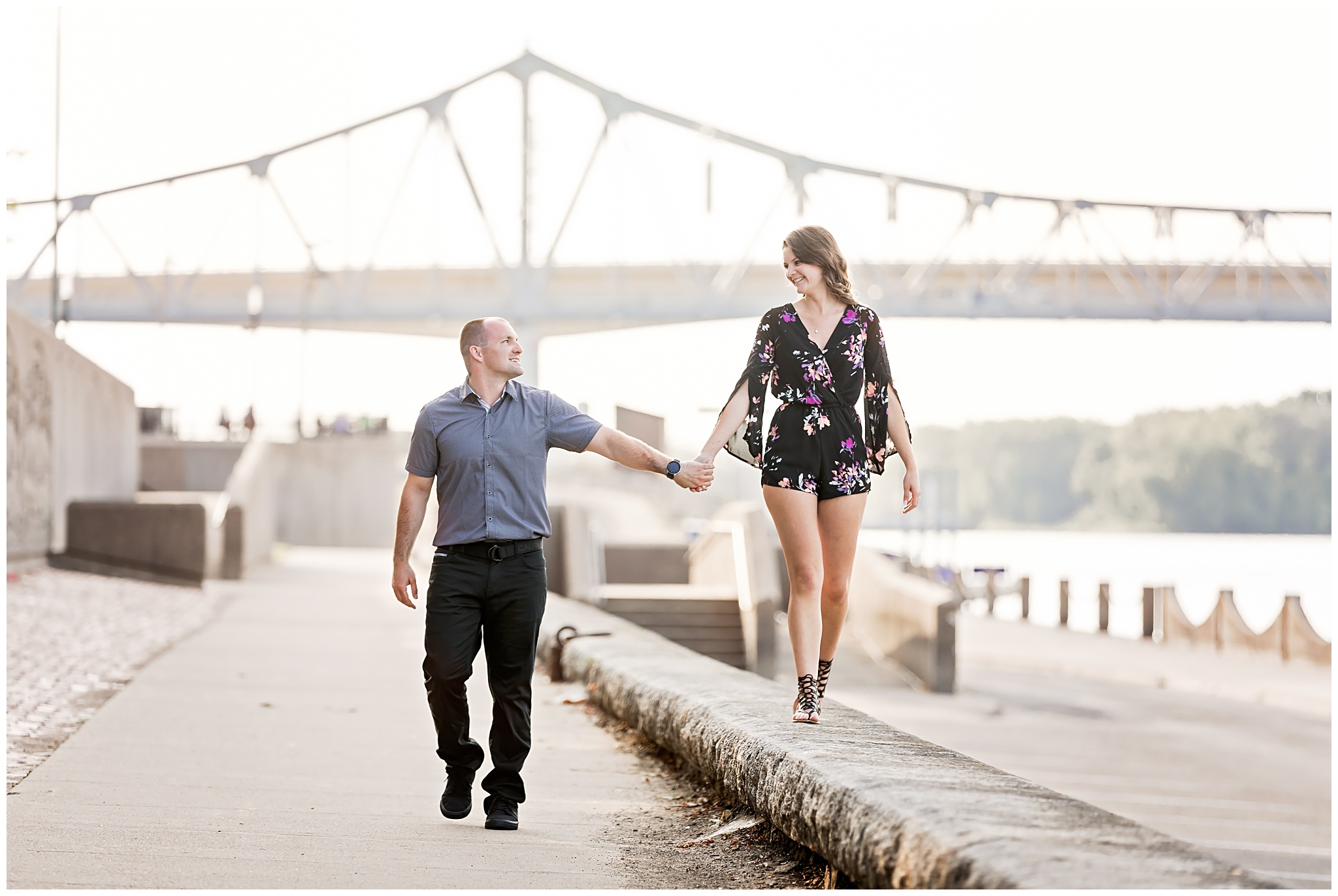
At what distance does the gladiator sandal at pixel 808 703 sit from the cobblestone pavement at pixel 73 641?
250 cm

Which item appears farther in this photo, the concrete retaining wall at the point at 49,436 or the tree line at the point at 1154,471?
the tree line at the point at 1154,471

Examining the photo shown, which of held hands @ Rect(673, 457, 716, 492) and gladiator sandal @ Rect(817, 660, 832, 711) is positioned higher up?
held hands @ Rect(673, 457, 716, 492)

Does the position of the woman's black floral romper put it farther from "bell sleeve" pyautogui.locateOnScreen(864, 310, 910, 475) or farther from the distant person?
the distant person

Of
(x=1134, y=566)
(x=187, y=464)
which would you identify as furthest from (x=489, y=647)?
(x=1134, y=566)

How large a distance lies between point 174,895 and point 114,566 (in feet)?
41.6

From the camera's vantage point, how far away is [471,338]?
4316 mm

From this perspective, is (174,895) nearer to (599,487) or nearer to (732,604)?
(732,604)

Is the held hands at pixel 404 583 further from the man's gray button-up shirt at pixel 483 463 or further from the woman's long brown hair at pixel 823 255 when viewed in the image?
the woman's long brown hair at pixel 823 255

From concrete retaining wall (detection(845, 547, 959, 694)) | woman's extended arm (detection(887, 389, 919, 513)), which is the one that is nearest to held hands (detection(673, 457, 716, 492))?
woman's extended arm (detection(887, 389, 919, 513))

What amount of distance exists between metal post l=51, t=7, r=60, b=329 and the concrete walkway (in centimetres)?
1524

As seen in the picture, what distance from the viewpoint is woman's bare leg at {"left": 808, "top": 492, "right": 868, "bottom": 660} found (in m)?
4.55

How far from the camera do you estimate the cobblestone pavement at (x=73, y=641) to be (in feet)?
19.6

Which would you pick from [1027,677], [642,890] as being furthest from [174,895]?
[1027,677]

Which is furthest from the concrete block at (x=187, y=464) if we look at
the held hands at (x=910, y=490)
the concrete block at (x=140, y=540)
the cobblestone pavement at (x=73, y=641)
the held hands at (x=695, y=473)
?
the held hands at (x=910, y=490)
